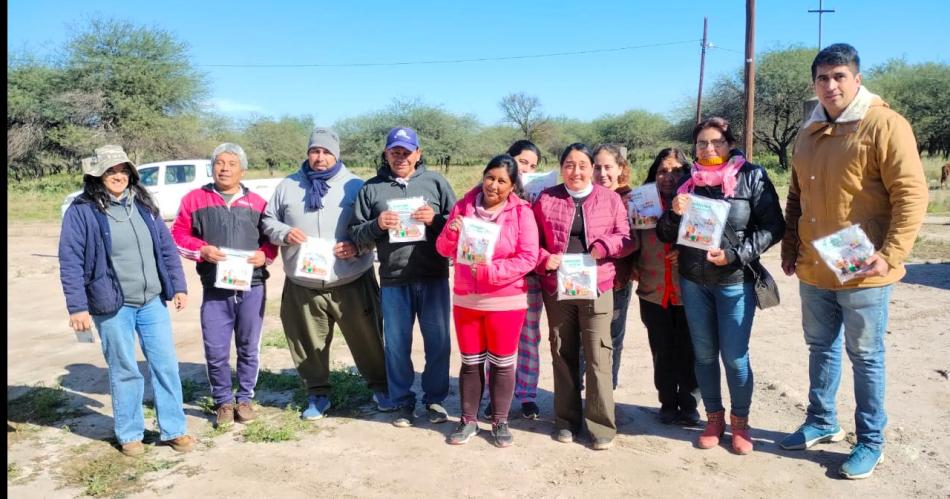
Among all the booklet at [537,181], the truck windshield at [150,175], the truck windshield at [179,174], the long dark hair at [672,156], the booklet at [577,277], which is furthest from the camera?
the truck windshield at [179,174]

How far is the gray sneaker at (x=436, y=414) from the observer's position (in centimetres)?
442

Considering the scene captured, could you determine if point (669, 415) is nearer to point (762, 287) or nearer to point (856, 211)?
point (762, 287)

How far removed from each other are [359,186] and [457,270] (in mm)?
1062

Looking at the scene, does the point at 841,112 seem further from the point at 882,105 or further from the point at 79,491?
the point at 79,491

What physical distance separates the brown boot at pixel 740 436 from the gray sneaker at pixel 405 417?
2.04 m

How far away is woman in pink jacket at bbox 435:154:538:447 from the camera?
3779 millimetres

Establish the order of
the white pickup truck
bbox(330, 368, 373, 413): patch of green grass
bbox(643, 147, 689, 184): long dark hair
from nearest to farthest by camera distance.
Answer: bbox(643, 147, 689, 184): long dark hair
bbox(330, 368, 373, 413): patch of green grass
the white pickup truck

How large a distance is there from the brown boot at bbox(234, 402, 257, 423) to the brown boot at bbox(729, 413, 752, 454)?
315 cm

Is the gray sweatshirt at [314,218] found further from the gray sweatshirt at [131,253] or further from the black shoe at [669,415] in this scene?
the black shoe at [669,415]

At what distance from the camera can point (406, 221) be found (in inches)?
162

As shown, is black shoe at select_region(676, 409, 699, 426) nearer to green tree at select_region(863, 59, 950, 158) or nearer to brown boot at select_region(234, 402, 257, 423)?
brown boot at select_region(234, 402, 257, 423)

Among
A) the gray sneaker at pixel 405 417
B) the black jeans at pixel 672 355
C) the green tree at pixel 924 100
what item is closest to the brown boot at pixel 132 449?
the gray sneaker at pixel 405 417

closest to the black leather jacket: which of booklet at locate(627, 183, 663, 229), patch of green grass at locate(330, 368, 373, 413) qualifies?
booklet at locate(627, 183, 663, 229)

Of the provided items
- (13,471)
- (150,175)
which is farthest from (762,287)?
(150,175)
